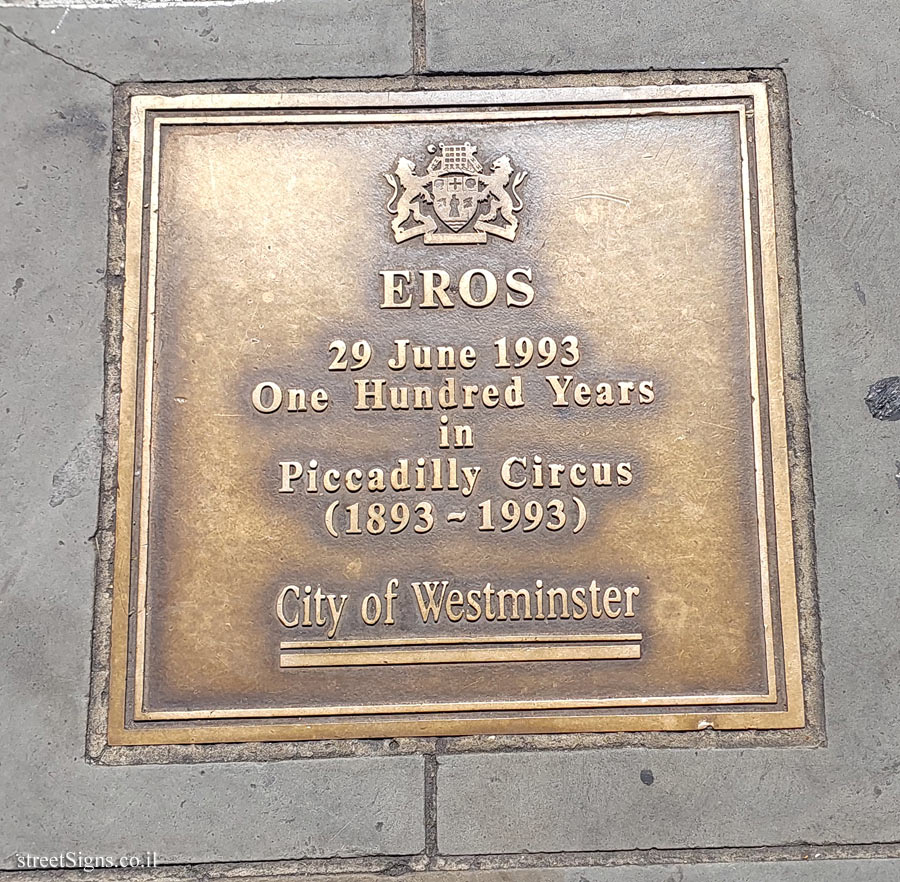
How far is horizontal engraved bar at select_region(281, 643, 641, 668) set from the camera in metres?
2.23

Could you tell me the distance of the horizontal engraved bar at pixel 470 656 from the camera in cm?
223

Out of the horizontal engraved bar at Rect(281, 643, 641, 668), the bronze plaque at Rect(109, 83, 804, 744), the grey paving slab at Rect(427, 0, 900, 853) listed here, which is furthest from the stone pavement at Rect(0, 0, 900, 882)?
the horizontal engraved bar at Rect(281, 643, 641, 668)

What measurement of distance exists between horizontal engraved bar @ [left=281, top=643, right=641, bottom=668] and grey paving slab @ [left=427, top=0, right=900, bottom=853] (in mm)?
246

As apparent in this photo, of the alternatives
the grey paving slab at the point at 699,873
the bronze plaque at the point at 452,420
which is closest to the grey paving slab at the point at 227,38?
the bronze plaque at the point at 452,420

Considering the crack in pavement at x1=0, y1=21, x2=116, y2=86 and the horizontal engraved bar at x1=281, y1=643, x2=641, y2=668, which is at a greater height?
the crack in pavement at x1=0, y1=21, x2=116, y2=86

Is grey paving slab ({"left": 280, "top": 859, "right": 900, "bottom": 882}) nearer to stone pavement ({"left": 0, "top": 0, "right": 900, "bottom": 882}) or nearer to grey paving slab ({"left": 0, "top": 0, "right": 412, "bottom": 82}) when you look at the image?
Answer: stone pavement ({"left": 0, "top": 0, "right": 900, "bottom": 882})

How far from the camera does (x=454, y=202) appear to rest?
7.94 ft

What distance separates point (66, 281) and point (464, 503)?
1.29m

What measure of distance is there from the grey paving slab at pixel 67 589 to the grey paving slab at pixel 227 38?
6 centimetres

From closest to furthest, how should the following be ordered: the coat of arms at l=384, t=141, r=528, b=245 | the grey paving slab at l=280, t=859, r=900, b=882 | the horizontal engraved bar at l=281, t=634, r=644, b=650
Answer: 1. the grey paving slab at l=280, t=859, r=900, b=882
2. the horizontal engraved bar at l=281, t=634, r=644, b=650
3. the coat of arms at l=384, t=141, r=528, b=245

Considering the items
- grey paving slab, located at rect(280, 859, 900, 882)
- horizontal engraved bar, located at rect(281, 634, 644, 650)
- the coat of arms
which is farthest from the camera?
the coat of arms

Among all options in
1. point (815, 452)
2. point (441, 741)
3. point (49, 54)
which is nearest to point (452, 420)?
point (441, 741)

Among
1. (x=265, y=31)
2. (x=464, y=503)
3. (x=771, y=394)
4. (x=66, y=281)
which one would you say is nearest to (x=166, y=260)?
(x=66, y=281)

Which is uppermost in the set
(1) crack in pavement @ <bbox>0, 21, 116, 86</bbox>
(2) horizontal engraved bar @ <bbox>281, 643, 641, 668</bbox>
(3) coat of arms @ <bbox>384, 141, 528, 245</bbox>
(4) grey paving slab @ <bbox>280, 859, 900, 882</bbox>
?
(1) crack in pavement @ <bbox>0, 21, 116, 86</bbox>
